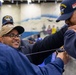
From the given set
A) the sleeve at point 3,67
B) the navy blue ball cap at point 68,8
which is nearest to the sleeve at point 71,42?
the navy blue ball cap at point 68,8

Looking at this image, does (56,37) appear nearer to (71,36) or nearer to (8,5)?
(71,36)

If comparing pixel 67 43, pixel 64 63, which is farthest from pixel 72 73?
pixel 67 43

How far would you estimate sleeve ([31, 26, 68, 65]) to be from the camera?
156cm

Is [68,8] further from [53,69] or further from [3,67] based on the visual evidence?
[3,67]

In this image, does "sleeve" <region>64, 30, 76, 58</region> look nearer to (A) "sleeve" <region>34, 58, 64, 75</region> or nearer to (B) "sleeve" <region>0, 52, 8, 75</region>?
(A) "sleeve" <region>34, 58, 64, 75</region>

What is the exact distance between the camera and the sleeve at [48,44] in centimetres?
156

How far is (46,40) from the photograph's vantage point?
5.45 feet

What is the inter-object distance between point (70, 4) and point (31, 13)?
28.2 feet

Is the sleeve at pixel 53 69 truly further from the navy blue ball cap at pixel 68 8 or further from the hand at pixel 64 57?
the navy blue ball cap at pixel 68 8

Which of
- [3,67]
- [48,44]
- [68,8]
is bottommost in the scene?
[48,44]

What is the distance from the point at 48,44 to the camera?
163 centimetres

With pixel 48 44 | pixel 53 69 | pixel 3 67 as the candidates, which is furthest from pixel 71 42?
pixel 48 44

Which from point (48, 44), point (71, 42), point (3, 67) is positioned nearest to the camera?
point (3, 67)

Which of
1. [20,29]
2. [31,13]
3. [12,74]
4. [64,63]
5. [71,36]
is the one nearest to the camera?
[12,74]
